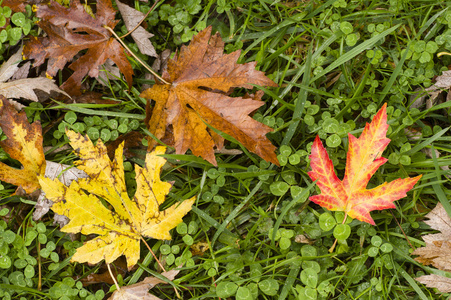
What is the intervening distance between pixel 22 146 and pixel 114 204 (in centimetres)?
81

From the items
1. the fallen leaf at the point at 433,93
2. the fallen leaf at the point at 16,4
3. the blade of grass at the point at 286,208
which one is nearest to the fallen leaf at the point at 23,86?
the fallen leaf at the point at 16,4

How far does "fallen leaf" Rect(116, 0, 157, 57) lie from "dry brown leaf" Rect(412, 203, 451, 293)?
2189mm

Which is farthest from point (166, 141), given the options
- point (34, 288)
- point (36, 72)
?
point (34, 288)

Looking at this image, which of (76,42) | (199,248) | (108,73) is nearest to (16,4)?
(76,42)

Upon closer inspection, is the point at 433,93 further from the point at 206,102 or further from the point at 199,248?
the point at 199,248

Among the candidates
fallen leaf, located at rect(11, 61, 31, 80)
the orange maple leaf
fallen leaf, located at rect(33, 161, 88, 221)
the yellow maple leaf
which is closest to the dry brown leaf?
the orange maple leaf

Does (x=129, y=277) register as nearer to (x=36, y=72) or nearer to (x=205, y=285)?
(x=205, y=285)

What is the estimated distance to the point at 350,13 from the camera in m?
2.40

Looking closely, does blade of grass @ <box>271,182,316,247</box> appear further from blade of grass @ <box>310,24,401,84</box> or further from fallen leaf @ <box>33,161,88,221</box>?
fallen leaf @ <box>33,161,88,221</box>

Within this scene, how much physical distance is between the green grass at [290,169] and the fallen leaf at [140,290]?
60 mm

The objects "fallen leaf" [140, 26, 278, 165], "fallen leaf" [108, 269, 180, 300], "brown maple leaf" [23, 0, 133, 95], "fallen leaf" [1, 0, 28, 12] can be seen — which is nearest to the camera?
"fallen leaf" [140, 26, 278, 165]

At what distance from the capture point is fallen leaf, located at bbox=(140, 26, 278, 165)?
2.01 meters

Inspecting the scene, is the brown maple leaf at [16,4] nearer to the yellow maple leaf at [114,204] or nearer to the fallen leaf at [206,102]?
the yellow maple leaf at [114,204]

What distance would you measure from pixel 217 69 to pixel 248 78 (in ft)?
0.67
